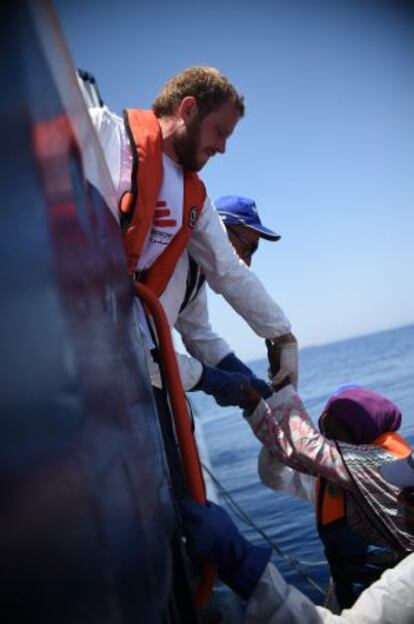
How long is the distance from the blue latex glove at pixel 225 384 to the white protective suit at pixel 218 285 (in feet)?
0.23

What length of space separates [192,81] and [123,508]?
223 centimetres

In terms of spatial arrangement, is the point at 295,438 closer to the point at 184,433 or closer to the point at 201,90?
the point at 184,433

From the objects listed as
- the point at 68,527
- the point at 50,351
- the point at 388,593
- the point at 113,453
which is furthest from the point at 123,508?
the point at 388,593

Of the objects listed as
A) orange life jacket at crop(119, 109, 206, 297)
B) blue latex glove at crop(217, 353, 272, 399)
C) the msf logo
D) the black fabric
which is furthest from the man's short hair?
blue latex glove at crop(217, 353, 272, 399)

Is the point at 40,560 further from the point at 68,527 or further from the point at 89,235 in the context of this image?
the point at 89,235

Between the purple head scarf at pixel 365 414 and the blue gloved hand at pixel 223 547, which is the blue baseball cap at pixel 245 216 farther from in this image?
the blue gloved hand at pixel 223 547

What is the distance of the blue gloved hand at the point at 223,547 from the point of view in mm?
1479

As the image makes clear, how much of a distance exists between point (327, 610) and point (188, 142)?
212 centimetres

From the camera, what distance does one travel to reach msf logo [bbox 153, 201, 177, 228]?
7.66ft

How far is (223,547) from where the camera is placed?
1.50 m

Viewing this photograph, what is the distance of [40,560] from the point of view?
0.48m

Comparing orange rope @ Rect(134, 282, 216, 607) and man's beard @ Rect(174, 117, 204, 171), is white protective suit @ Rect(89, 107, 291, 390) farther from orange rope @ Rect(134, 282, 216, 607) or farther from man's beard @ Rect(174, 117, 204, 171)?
orange rope @ Rect(134, 282, 216, 607)

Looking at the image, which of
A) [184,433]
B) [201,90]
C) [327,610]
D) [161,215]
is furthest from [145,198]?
[327,610]

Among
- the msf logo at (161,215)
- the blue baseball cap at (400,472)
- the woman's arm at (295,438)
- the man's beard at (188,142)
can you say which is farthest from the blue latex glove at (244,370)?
the man's beard at (188,142)
